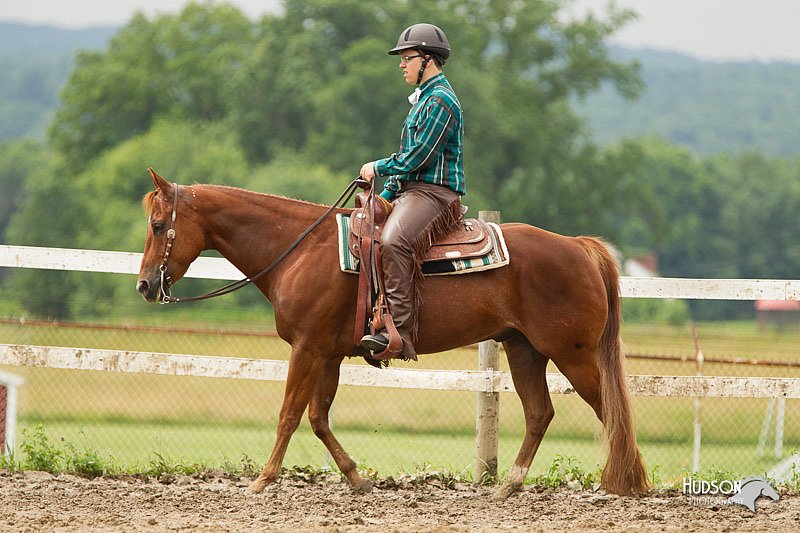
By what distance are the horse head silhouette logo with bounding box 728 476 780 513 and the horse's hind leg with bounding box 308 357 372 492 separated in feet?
8.32

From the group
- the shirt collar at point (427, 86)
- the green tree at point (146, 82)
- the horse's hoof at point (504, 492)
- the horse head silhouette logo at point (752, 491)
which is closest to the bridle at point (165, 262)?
the shirt collar at point (427, 86)

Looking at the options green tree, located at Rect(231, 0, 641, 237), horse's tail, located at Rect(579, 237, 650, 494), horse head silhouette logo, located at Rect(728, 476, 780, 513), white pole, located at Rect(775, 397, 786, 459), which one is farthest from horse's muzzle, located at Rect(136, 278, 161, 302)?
green tree, located at Rect(231, 0, 641, 237)

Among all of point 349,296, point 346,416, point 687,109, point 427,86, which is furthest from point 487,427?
point 687,109

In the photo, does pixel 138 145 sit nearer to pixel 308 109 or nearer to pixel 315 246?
pixel 308 109

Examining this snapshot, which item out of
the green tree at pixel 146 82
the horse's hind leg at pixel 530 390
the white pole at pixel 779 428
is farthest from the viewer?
the green tree at pixel 146 82

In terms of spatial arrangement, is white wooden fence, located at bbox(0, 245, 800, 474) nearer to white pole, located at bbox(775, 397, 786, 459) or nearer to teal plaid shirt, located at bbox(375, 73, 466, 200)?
teal plaid shirt, located at bbox(375, 73, 466, 200)

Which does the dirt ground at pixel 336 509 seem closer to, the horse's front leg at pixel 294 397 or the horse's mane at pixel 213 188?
the horse's front leg at pixel 294 397

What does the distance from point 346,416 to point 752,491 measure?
12260 millimetres

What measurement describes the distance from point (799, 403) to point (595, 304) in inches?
337

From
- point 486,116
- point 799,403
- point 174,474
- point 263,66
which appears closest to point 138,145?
point 263,66

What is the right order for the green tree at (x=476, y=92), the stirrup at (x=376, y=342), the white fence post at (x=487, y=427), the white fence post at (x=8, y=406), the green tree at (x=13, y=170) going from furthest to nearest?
1. the green tree at (x=13, y=170)
2. the green tree at (x=476, y=92)
3. the white fence post at (x=8, y=406)
4. the white fence post at (x=487, y=427)
5. the stirrup at (x=376, y=342)

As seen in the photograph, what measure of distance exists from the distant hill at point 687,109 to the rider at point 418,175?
121439 mm

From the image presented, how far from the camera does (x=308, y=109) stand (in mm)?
47625

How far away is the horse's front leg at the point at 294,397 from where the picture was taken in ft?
21.0
